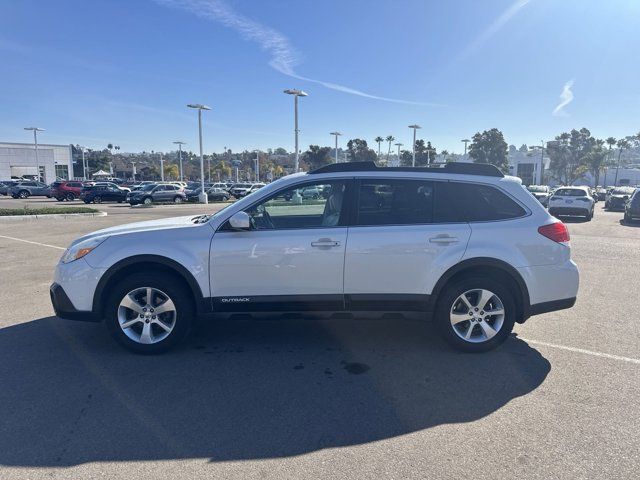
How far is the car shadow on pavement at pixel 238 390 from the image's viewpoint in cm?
291

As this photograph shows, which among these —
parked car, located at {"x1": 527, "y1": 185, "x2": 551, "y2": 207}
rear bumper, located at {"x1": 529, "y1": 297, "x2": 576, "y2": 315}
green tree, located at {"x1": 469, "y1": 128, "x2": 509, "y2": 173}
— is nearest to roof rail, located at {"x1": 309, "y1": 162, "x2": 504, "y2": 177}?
rear bumper, located at {"x1": 529, "y1": 297, "x2": 576, "y2": 315}

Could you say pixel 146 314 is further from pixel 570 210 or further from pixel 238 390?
pixel 570 210

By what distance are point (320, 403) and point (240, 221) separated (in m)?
1.75

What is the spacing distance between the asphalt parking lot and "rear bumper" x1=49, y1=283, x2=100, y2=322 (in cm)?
39

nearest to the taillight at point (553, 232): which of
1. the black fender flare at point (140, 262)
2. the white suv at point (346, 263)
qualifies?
the white suv at point (346, 263)

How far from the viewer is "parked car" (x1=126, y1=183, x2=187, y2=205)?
31.2 metres

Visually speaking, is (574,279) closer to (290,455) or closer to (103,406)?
(290,455)

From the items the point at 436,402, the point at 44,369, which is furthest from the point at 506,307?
the point at 44,369

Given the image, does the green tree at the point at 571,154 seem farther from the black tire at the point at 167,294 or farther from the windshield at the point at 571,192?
the black tire at the point at 167,294

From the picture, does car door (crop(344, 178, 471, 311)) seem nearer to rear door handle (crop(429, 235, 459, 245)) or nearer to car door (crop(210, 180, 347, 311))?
rear door handle (crop(429, 235, 459, 245))

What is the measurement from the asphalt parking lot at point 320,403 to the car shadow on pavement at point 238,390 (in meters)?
0.02

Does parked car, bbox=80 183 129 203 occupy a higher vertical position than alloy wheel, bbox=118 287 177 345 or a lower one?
higher

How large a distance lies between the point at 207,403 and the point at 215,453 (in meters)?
0.64

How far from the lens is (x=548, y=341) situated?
475cm
